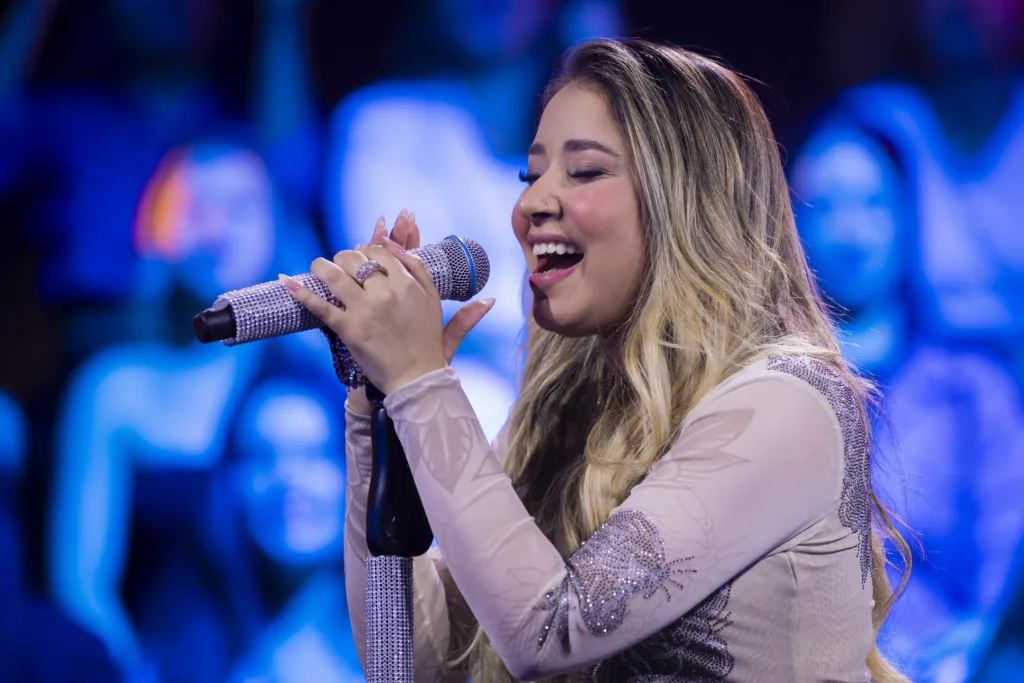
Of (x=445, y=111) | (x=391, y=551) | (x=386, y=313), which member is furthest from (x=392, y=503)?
(x=445, y=111)

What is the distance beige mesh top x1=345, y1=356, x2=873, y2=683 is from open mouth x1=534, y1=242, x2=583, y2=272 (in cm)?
31

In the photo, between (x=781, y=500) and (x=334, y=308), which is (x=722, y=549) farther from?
(x=334, y=308)

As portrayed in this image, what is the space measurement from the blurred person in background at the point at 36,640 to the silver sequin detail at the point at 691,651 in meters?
2.27

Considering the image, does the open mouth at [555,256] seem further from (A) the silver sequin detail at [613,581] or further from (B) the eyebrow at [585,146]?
(A) the silver sequin detail at [613,581]

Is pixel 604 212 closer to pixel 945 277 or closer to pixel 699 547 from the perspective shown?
pixel 699 547

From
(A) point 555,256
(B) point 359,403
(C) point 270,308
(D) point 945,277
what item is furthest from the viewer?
(D) point 945,277

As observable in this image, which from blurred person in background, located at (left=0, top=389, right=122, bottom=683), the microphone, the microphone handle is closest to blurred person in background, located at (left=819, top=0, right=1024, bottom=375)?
the microphone

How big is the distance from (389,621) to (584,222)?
1.92 feet

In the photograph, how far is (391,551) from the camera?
111cm

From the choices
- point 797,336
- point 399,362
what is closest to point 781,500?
point 797,336

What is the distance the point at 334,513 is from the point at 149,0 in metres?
1.63

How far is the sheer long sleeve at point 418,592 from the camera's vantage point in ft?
4.47

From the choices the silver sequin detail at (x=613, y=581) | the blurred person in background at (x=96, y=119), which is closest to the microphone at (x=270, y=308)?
the silver sequin detail at (x=613, y=581)

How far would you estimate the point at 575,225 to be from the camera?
4.57ft
